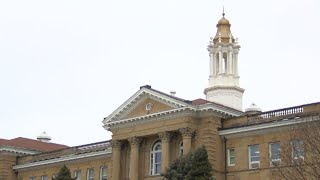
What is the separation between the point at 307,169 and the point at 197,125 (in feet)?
49.4

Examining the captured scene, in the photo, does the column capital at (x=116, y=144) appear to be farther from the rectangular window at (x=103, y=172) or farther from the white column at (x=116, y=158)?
the rectangular window at (x=103, y=172)

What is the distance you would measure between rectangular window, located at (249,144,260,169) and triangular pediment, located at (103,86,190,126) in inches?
245

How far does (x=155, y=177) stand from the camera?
55.2m

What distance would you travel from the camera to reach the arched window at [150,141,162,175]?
5581cm

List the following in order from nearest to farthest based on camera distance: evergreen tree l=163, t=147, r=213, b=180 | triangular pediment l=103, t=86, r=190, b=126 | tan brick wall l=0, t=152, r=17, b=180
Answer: evergreen tree l=163, t=147, r=213, b=180 → triangular pediment l=103, t=86, r=190, b=126 → tan brick wall l=0, t=152, r=17, b=180

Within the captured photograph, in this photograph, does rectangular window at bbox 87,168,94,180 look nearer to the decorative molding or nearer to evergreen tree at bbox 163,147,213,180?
the decorative molding

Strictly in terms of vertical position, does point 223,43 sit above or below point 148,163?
above

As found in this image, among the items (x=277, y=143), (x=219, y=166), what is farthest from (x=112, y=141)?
(x=277, y=143)

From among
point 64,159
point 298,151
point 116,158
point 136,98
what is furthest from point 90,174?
point 298,151

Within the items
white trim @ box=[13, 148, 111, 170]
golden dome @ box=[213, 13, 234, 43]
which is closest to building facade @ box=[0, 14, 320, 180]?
white trim @ box=[13, 148, 111, 170]

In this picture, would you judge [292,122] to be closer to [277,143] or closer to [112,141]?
[277,143]

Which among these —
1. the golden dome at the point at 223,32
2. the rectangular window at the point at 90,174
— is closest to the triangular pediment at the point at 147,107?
the rectangular window at the point at 90,174

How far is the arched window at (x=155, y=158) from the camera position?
183 feet

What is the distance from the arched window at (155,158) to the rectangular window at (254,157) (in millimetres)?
8398
